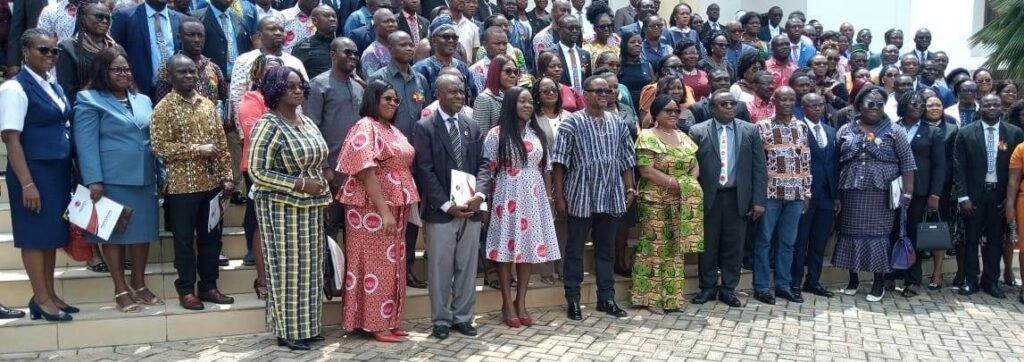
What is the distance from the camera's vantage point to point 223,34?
293 inches

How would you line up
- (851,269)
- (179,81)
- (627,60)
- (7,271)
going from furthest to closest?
(627,60) → (851,269) → (7,271) → (179,81)

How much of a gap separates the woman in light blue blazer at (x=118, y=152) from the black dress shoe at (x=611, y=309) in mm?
3362

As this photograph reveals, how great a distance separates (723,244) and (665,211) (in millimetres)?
723

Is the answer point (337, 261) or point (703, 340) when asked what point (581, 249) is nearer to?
point (703, 340)

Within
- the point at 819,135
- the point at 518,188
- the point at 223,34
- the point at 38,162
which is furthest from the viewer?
the point at 819,135

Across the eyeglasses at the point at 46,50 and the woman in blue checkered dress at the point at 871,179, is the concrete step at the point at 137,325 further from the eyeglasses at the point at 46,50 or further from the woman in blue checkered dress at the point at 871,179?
the woman in blue checkered dress at the point at 871,179

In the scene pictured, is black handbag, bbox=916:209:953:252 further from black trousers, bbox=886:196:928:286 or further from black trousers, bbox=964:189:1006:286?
black trousers, bbox=964:189:1006:286

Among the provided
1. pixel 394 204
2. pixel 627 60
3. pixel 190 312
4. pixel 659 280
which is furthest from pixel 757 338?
pixel 190 312

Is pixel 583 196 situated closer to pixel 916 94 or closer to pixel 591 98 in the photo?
pixel 591 98

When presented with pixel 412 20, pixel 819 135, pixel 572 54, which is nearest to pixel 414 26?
pixel 412 20

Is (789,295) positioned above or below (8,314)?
below

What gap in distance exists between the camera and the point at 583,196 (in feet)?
21.4

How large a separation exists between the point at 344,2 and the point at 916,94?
231 inches

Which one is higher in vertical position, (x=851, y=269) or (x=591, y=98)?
(x=591, y=98)
